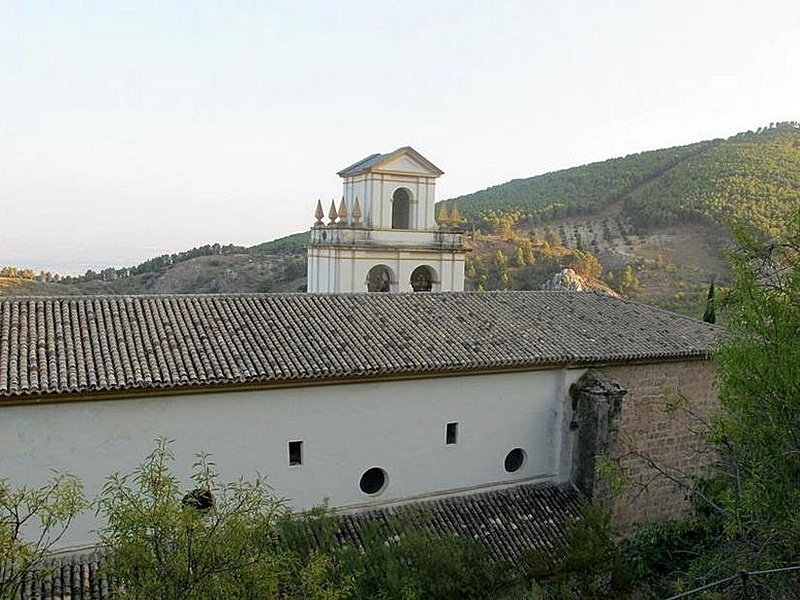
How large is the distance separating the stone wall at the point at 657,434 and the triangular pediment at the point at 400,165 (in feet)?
19.5

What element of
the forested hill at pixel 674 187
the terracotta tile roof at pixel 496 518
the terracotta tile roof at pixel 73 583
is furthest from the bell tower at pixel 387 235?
the forested hill at pixel 674 187

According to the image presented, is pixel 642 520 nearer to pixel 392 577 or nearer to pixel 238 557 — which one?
pixel 392 577

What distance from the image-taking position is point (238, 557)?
493cm

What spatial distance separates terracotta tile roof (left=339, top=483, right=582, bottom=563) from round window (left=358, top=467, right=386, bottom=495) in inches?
13.0

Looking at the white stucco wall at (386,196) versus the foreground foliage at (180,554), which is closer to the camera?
the foreground foliage at (180,554)

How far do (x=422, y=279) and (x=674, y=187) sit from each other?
111ft

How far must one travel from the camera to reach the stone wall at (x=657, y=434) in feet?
42.1

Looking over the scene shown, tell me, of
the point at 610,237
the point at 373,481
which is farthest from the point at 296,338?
the point at 610,237

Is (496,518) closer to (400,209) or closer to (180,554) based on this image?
(180,554)

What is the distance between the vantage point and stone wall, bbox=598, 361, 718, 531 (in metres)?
12.8

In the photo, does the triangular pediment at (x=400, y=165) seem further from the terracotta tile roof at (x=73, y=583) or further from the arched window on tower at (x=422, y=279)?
the terracotta tile roof at (x=73, y=583)

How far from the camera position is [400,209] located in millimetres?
16078

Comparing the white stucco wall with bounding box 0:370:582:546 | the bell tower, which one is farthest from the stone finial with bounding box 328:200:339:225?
the white stucco wall with bounding box 0:370:582:546

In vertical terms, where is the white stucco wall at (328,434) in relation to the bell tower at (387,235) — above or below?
below
